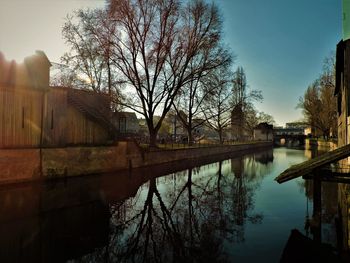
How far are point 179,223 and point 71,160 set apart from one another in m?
11.1

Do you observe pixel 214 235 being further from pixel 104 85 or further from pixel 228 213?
pixel 104 85

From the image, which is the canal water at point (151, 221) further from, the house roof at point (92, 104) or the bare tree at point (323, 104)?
the bare tree at point (323, 104)

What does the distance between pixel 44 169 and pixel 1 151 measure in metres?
2.55

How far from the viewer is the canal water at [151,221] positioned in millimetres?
6914

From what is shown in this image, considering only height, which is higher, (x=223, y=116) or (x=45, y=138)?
(x=223, y=116)

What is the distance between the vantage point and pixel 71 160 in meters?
18.0

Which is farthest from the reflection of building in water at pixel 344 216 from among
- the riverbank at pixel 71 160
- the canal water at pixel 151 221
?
the riverbank at pixel 71 160

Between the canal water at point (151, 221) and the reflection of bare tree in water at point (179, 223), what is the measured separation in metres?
0.02

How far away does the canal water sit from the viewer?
22.7 feet

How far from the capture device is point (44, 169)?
649 inches

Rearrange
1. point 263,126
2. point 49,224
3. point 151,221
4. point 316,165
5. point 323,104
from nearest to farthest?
point 316,165, point 49,224, point 151,221, point 323,104, point 263,126

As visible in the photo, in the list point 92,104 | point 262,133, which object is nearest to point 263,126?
point 262,133

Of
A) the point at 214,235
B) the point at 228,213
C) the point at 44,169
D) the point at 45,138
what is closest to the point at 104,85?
the point at 45,138

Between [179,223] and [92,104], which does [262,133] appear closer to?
[92,104]
